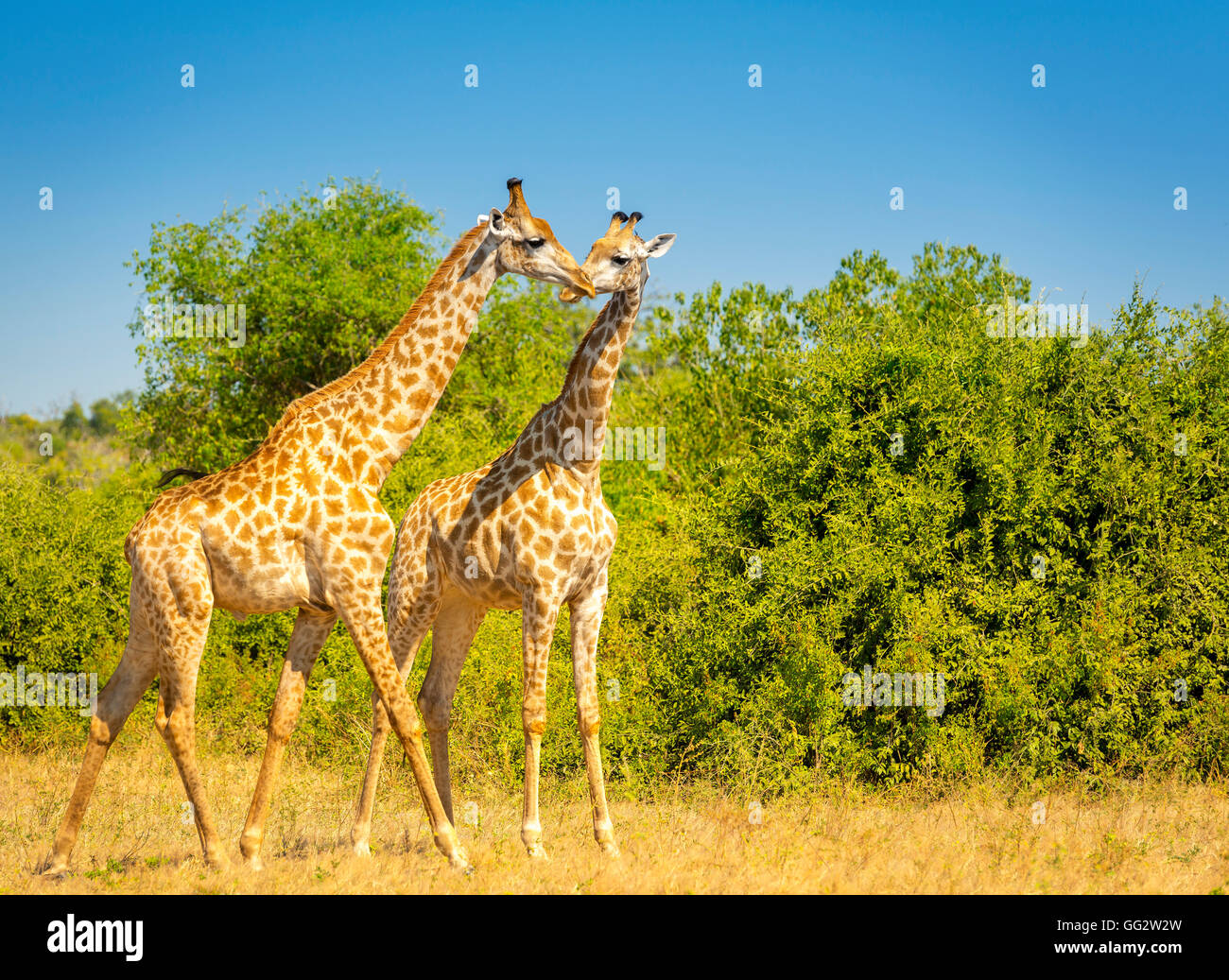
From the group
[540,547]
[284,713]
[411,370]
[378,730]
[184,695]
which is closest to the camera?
[184,695]

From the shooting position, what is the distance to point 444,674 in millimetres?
8531

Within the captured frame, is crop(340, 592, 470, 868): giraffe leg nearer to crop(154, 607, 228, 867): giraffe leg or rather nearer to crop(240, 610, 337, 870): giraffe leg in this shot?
crop(240, 610, 337, 870): giraffe leg

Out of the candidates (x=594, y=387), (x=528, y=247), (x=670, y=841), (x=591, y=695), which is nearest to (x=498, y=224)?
(x=528, y=247)

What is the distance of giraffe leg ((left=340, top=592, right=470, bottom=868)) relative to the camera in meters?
6.79

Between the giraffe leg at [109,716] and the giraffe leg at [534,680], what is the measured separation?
2.51 m

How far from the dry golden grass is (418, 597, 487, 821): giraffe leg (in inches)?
22.9

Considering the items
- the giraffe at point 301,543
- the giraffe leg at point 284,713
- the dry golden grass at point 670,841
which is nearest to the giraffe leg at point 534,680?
the dry golden grass at point 670,841

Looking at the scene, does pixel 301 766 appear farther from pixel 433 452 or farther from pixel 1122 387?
pixel 1122 387

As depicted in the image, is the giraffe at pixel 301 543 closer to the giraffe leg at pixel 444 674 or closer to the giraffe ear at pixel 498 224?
the giraffe ear at pixel 498 224

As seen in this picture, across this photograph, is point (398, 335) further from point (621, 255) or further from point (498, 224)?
point (621, 255)

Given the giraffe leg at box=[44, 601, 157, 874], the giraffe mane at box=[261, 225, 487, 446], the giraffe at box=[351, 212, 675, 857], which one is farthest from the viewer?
the giraffe at box=[351, 212, 675, 857]

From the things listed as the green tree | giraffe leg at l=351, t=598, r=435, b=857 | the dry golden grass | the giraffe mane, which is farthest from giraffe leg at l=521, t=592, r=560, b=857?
the green tree

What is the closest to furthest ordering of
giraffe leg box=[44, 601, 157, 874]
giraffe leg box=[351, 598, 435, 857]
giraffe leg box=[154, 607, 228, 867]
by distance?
giraffe leg box=[154, 607, 228, 867]
giraffe leg box=[44, 601, 157, 874]
giraffe leg box=[351, 598, 435, 857]

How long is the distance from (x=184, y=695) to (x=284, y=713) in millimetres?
681
